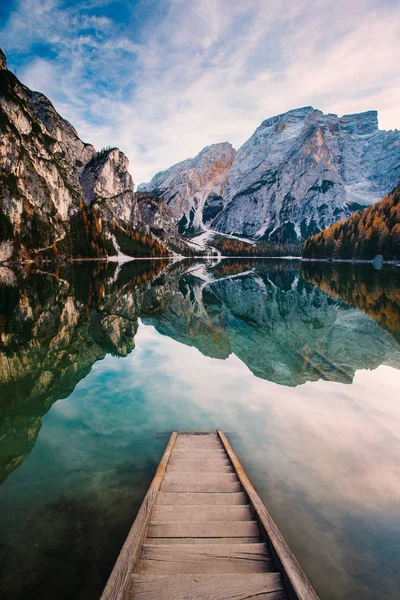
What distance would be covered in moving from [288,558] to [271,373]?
1234 cm

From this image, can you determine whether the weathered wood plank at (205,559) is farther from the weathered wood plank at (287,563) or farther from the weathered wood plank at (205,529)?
the weathered wood plank at (205,529)

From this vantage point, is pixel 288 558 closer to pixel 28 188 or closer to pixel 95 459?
pixel 95 459

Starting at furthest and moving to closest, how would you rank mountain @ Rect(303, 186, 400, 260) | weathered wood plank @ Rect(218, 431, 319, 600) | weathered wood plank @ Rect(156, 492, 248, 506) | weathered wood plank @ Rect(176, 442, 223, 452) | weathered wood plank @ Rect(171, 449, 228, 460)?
mountain @ Rect(303, 186, 400, 260) < weathered wood plank @ Rect(176, 442, 223, 452) < weathered wood plank @ Rect(171, 449, 228, 460) < weathered wood plank @ Rect(156, 492, 248, 506) < weathered wood plank @ Rect(218, 431, 319, 600)

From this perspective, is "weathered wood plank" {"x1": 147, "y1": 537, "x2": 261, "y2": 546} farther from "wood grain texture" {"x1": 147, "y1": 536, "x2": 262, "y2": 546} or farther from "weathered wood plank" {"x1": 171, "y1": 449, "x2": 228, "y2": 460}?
"weathered wood plank" {"x1": 171, "y1": 449, "x2": 228, "y2": 460}

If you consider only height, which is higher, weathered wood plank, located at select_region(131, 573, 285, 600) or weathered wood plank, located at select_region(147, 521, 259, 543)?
weathered wood plank, located at select_region(131, 573, 285, 600)

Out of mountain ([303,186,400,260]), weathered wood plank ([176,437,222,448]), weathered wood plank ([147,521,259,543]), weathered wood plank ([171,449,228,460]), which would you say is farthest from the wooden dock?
mountain ([303,186,400,260])

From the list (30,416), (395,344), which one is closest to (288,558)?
(30,416)

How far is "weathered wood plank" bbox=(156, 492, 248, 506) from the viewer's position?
581cm

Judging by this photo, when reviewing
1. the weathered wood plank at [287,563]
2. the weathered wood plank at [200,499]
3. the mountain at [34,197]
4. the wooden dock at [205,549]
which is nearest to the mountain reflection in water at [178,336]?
the weathered wood plank at [200,499]

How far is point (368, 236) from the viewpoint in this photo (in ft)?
395

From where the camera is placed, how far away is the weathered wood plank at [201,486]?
6.29 meters

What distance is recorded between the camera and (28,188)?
139250mm

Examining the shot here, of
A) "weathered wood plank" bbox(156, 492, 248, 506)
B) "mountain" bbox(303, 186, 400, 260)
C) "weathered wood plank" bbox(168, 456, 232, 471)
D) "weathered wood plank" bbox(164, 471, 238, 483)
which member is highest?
"mountain" bbox(303, 186, 400, 260)

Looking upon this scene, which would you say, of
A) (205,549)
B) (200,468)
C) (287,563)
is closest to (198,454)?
(200,468)
